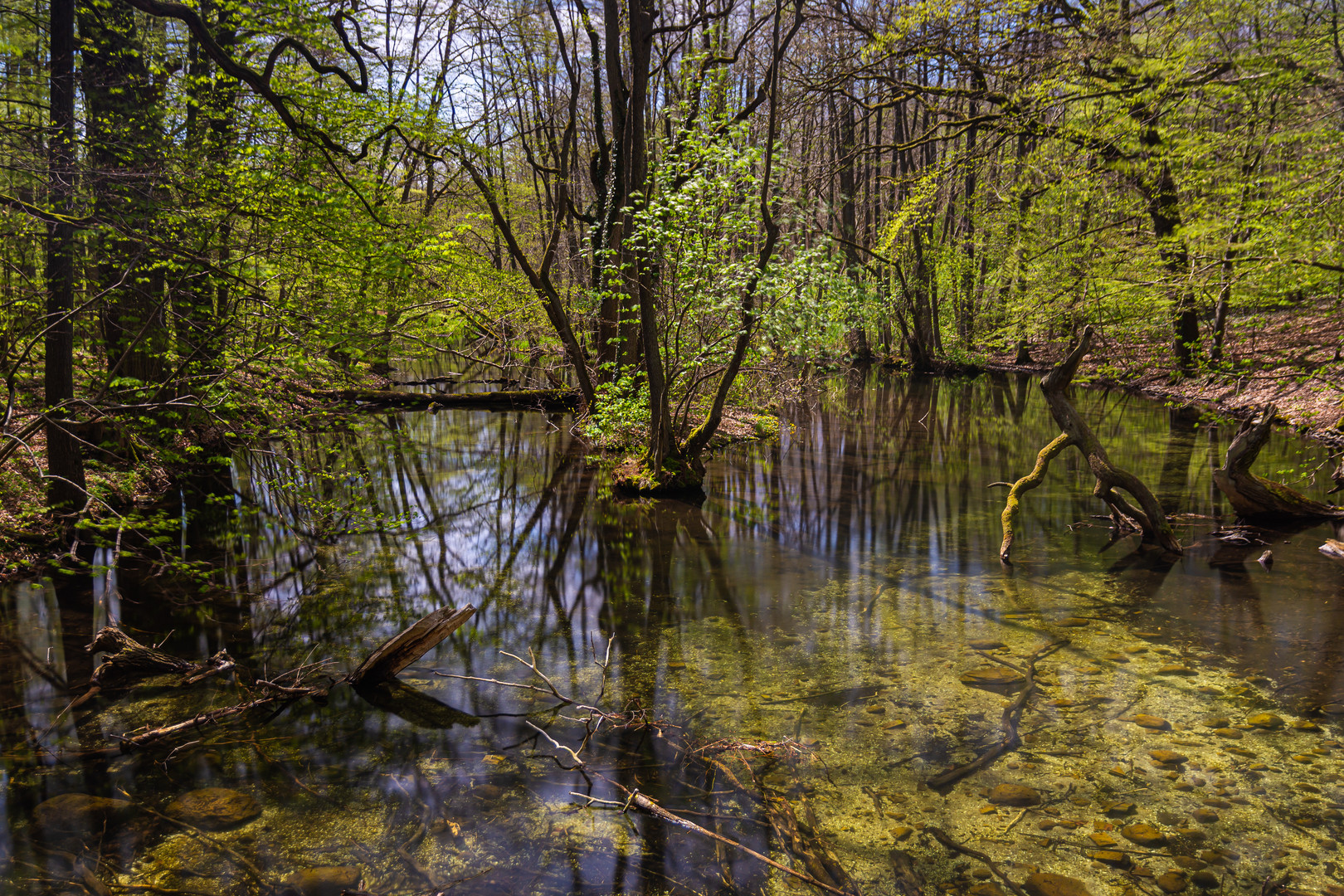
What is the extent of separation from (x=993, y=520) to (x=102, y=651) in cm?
977

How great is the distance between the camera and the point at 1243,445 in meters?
8.33

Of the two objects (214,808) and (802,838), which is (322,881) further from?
(802,838)

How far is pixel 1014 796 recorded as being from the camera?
12.9ft

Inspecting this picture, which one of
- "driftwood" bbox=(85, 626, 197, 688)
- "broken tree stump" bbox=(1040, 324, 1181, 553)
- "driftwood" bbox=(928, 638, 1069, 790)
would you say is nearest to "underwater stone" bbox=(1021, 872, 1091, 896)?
"driftwood" bbox=(928, 638, 1069, 790)

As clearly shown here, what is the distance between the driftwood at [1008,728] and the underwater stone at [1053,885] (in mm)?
723

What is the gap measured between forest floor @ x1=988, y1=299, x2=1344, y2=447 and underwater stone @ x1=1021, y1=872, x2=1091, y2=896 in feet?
20.4

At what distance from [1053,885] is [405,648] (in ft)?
14.2

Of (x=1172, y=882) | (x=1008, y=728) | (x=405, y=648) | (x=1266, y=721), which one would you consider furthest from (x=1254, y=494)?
(x=405, y=648)

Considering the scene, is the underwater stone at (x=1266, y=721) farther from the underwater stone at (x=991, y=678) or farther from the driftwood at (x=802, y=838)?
the driftwood at (x=802, y=838)

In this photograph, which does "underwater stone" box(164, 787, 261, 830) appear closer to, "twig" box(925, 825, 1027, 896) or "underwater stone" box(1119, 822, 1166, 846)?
"twig" box(925, 825, 1027, 896)

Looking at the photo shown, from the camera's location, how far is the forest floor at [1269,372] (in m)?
8.23

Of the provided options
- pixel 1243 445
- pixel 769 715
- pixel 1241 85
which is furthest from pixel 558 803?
pixel 1241 85

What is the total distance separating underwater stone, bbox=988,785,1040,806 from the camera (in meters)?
3.87

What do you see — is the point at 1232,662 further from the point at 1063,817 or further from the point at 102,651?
the point at 102,651
